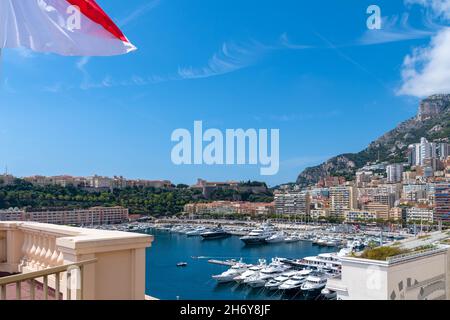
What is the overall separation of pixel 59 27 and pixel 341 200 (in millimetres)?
40837

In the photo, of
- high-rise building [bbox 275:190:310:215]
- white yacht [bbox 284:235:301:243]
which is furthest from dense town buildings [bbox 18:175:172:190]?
white yacht [bbox 284:235:301:243]

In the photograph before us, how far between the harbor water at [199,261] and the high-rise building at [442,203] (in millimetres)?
10839

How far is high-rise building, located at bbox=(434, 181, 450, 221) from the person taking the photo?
31.7 meters

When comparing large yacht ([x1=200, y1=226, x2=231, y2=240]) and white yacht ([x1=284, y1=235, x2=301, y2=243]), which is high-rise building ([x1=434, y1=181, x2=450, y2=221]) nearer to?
white yacht ([x1=284, y1=235, x2=301, y2=243])

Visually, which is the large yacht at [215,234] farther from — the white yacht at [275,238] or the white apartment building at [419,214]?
the white apartment building at [419,214]

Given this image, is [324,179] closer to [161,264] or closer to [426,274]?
[161,264]

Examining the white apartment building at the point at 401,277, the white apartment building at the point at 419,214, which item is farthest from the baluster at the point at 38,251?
the white apartment building at the point at 419,214

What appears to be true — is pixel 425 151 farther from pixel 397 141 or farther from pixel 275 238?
pixel 275 238

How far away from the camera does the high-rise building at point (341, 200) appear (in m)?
39.2

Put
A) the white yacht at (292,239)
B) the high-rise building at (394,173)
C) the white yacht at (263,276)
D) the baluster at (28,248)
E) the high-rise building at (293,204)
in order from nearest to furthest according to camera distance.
Result: the baluster at (28,248) < the white yacht at (263,276) < the white yacht at (292,239) < the high-rise building at (293,204) < the high-rise building at (394,173)

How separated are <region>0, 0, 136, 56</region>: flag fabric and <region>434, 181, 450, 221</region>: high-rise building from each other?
114 ft

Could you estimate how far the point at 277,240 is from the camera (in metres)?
29.2
